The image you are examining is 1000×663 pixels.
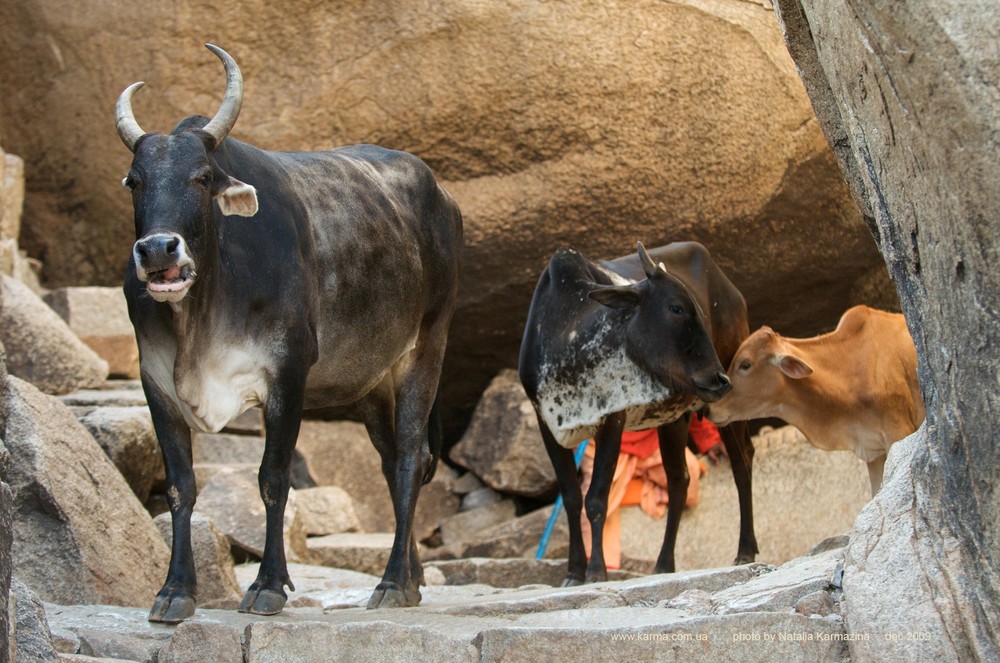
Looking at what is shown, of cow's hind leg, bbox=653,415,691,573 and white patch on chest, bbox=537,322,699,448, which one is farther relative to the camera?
cow's hind leg, bbox=653,415,691,573

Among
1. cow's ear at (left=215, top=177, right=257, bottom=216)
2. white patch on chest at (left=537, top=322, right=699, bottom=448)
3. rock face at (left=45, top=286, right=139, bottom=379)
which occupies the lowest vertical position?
rock face at (left=45, top=286, right=139, bottom=379)

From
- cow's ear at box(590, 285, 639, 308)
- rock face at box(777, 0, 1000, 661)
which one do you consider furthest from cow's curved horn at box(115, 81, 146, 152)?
cow's ear at box(590, 285, 639, 308)

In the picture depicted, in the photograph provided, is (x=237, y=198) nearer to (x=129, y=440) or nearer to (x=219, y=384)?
(x=219, y=384)

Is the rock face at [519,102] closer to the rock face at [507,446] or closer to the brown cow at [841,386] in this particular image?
the rock face at [507,446]

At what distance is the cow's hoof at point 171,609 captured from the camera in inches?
186

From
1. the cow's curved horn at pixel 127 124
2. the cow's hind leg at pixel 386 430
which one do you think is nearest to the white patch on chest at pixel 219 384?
the cow's curved horn at pixel 127 124

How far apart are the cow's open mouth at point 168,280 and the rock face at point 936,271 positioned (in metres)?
2.20

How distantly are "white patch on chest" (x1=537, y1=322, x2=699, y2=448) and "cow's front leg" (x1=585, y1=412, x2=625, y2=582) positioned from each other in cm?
6

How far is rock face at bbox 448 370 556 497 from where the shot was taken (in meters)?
9.97

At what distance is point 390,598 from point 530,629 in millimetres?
1612

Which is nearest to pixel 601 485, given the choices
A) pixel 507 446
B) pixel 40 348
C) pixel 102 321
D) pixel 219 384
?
pixel 219 384

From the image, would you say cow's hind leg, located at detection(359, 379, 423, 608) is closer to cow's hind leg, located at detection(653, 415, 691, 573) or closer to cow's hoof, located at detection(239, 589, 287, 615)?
cow's hoof, located at detection(239, 589, 287, 615)

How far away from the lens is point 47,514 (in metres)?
5.77

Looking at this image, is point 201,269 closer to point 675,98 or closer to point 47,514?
point 47,514
